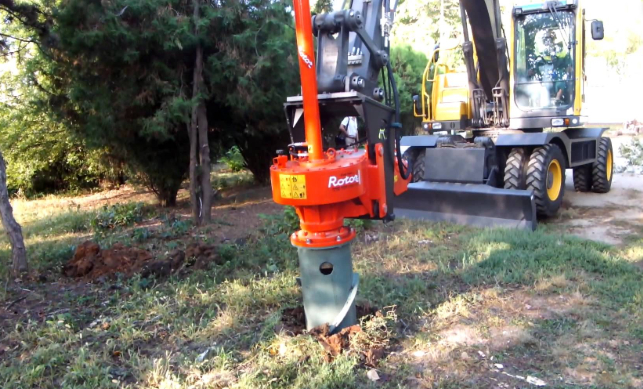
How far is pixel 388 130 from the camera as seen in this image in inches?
164

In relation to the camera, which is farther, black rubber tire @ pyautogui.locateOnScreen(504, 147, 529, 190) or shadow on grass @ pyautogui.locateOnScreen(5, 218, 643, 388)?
black rubber tire @ pyautogui.locateOnScreen(504, 147, 529, 190)

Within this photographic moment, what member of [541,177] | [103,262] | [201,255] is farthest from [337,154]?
→ [541,177]

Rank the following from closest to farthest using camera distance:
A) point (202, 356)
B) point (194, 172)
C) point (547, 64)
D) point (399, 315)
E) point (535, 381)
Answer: point (535, 381), point (202, 356), point (399, 315), point (194, 172), point (547, 64)

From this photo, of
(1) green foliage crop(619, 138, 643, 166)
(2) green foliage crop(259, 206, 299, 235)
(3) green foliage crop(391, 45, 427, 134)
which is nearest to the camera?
(2) green foliage crop(259, 206, 299, 235)

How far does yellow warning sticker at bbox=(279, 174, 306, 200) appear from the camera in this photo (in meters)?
3.53

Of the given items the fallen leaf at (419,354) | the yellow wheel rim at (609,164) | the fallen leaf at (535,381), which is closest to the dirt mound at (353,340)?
the fallen leaf at (419,354)

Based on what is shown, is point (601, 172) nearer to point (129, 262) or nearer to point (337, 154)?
point (337, 154)

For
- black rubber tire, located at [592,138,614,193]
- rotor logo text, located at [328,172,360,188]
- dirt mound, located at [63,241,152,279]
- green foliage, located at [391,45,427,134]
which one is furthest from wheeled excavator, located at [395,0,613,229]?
green foliage, located at [391,45,427,134]

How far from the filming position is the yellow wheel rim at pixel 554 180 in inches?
322

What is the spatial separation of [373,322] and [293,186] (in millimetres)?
1209

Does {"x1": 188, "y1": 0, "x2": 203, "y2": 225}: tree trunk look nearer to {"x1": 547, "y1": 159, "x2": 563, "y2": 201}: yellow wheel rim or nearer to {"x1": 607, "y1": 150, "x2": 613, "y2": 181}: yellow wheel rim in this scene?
{"x1": 547, "y1": 159, "x2": 563, "y2": 201}: yellow wheel rim

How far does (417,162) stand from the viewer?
9.30m

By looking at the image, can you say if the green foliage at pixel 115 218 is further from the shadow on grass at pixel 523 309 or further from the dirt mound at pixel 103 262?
the shadow on grass at pixel 523 309

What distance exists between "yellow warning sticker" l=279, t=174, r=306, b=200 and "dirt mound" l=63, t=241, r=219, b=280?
8.18ft
